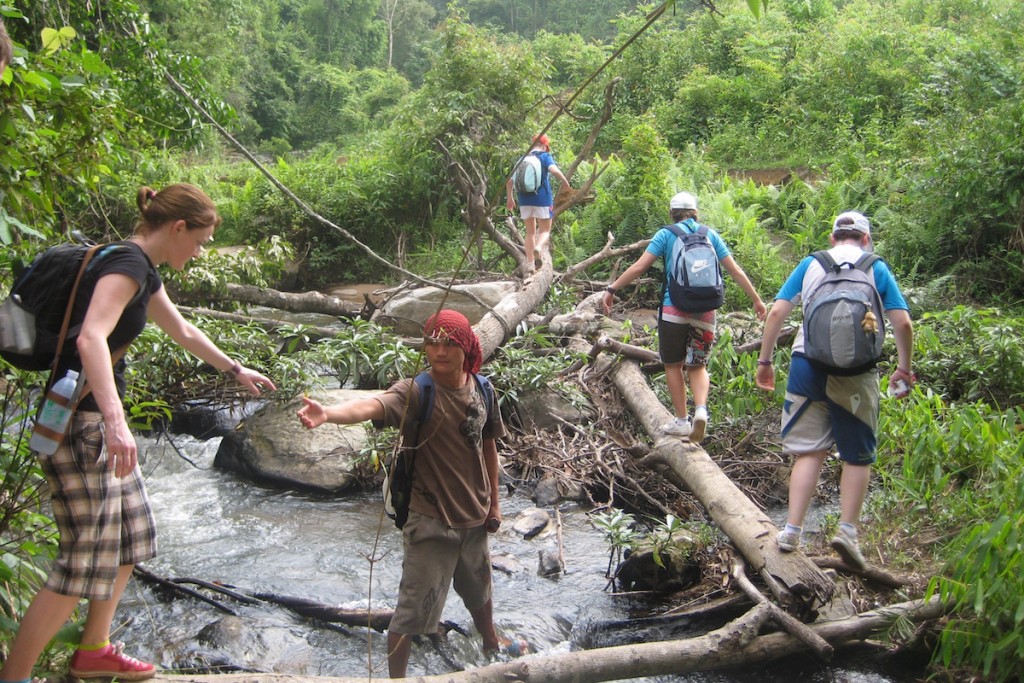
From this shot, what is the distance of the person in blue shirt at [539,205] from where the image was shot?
30.8 ft

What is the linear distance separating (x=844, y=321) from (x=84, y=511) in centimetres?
335

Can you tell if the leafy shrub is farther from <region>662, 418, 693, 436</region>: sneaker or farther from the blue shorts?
the blue shorts

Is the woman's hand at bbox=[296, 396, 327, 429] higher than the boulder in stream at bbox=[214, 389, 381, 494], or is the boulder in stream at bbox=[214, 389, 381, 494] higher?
the woman's hand at bbox=[296, 396, 327, 429]

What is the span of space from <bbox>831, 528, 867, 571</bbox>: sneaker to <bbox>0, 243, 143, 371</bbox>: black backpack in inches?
137

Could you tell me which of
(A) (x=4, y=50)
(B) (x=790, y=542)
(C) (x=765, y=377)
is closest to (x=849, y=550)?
(B) (x=790, y=542)

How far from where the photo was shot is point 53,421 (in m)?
2.65

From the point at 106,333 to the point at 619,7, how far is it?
123 ft

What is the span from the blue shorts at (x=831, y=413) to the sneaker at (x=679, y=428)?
1.46m

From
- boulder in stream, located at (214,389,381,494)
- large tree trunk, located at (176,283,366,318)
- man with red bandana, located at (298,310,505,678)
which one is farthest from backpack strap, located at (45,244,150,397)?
large tree trunk, located at (176,283,366,318)

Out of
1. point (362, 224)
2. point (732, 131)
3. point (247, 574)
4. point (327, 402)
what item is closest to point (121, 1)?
point (327, 402)

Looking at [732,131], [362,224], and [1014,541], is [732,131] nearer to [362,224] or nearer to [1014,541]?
[362,224]

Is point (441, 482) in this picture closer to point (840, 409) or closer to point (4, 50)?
point (840, 409)

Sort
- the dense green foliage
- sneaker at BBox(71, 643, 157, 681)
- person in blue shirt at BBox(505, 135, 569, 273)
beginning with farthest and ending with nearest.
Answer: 1. person in blue shirt at BBox(505, 135, 569, 273)
2. the dense green foliage
3. sneaker at BBox(71, 643, 157, 681)

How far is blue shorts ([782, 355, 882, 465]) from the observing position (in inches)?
167
